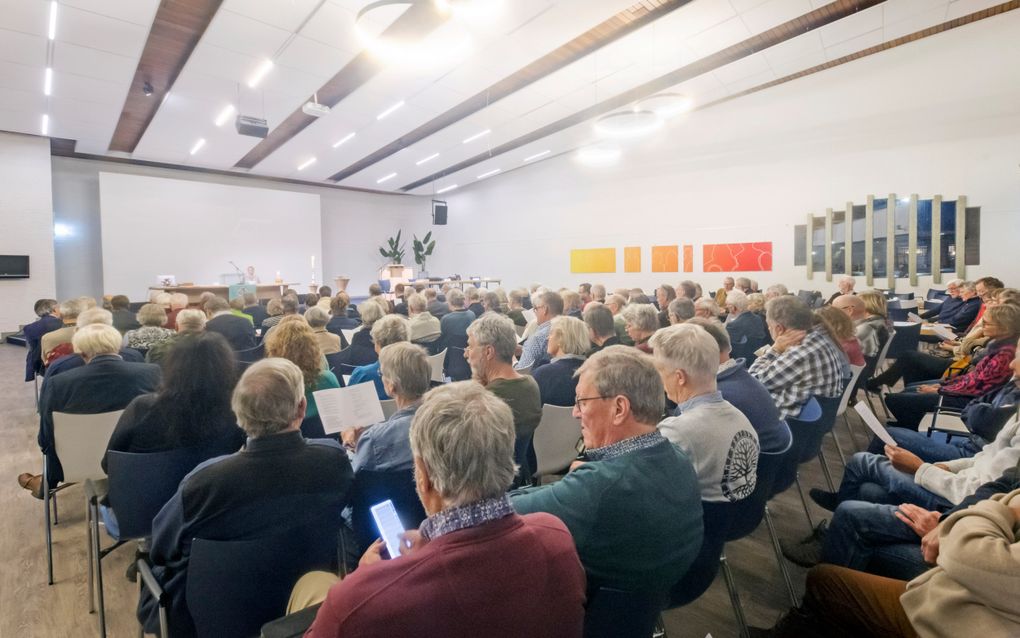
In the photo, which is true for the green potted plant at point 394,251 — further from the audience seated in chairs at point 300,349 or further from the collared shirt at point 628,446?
the collared shirt at point 628,446

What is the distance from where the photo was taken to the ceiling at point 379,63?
6.01 metres

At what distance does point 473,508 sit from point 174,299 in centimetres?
732

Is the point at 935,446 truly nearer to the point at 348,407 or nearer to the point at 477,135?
the point at 348,407

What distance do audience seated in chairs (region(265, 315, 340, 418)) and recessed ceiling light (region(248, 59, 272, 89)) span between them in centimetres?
581

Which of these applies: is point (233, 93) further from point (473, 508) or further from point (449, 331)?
point (473, 508)

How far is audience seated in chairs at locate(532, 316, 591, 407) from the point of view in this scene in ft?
10.1

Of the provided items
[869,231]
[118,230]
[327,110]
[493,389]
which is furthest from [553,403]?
[118,230]

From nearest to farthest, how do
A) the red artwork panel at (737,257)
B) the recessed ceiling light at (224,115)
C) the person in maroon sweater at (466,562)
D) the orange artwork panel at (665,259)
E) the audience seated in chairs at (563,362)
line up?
the person in maroon sweater at (466,562), the audience seated in chairs at (563,362), the recessed ceiling light at (224,115), the red artwork panel at (737,257), the orange artwork panel at (665,259)

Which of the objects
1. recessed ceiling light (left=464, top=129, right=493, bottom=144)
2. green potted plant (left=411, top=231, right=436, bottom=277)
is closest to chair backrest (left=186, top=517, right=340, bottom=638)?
recessed ceiling light (left=464, top=129, right=493, bottom=144)

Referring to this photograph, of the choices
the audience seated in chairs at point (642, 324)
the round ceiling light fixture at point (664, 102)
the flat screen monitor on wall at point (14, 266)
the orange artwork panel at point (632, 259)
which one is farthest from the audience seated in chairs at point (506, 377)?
the flat screen monitor on wall at point (14, 266)

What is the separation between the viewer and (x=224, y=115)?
9.04 meters

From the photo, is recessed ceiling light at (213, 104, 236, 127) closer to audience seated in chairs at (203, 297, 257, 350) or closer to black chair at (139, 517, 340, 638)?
audience seated in chairs at (203, 297, 257, 350)

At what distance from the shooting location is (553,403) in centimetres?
310

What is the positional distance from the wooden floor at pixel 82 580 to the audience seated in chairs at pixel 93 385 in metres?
0.38
